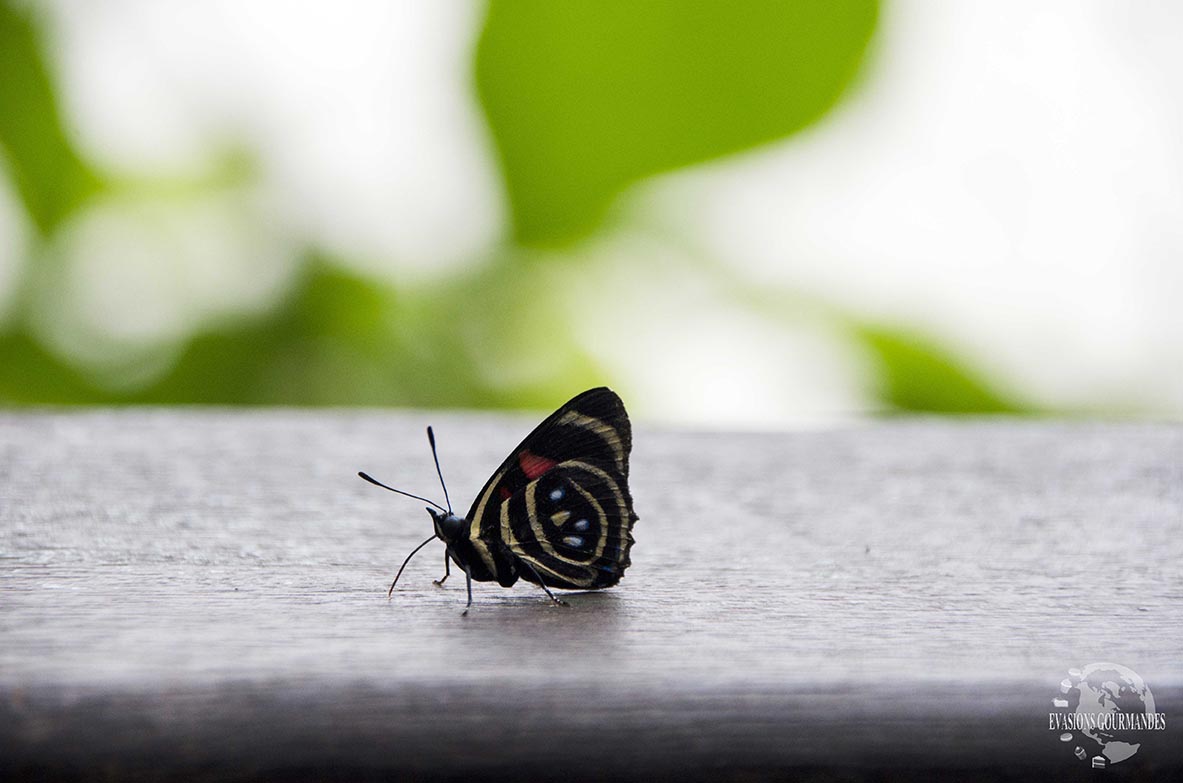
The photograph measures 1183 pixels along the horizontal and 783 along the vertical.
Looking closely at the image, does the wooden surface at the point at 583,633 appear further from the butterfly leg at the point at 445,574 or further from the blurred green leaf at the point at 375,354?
the blurred green leaf at the point at 375,354

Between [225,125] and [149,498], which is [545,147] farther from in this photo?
[149,498]

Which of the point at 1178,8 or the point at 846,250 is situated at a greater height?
the point at 1178,8

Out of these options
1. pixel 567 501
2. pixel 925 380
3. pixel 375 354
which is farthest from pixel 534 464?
pixel 375 354

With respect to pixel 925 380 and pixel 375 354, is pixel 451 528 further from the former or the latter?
pixel 375 354

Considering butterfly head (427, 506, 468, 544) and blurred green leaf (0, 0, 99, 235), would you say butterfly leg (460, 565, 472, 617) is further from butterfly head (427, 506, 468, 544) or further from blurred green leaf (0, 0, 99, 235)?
blurred green leaf (0, 0, 99, 235)

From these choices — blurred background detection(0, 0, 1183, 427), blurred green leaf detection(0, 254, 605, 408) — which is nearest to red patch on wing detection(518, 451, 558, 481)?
blurred background detection(0, 0, 1183, 427)

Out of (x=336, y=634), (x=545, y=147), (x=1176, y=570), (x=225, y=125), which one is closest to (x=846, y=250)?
(x=545, y=147)

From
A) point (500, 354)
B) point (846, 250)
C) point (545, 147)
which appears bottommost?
point (500, 354)
